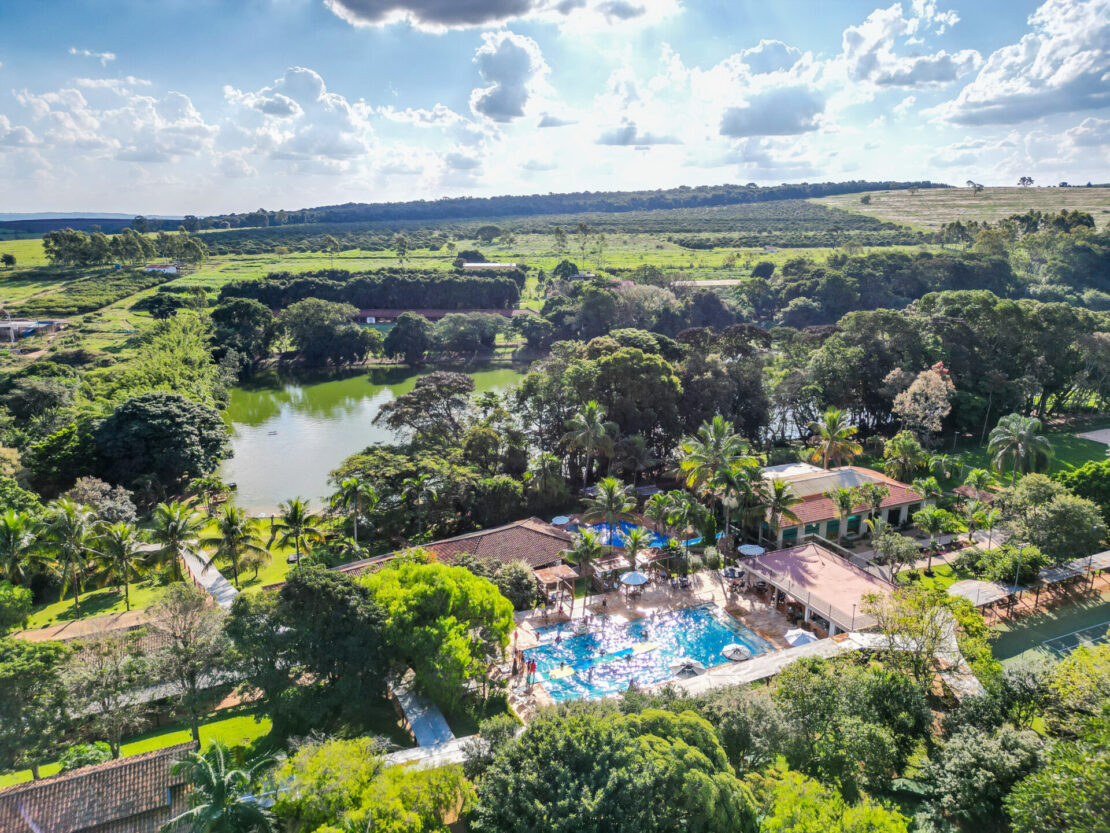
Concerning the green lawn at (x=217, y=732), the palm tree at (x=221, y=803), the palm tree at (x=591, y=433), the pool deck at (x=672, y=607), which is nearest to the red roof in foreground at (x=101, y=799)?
the palm tree at (x=221, y=803)

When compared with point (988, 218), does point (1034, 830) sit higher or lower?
lower

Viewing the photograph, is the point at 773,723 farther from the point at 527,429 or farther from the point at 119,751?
the point at 527,429

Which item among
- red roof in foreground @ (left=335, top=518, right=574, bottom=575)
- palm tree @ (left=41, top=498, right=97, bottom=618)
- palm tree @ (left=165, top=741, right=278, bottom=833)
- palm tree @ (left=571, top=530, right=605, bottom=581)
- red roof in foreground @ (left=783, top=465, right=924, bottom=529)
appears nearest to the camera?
palm tree @ (left=165, top=741, right=278, bottom=833)

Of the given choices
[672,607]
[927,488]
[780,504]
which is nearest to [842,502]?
[780,504]

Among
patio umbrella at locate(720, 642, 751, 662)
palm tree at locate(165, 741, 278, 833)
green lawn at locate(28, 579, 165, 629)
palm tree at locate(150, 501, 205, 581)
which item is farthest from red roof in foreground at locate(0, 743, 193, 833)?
patio umbrella at locate(720, 642, 751, 662)

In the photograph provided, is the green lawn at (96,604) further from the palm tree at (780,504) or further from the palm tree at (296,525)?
the palm tree at (780,504)

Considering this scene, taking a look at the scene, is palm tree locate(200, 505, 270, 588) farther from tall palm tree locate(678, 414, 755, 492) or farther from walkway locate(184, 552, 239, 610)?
tall palm tree locate(678, 414, 755, 492)

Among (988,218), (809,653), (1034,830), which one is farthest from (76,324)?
(988,218)
